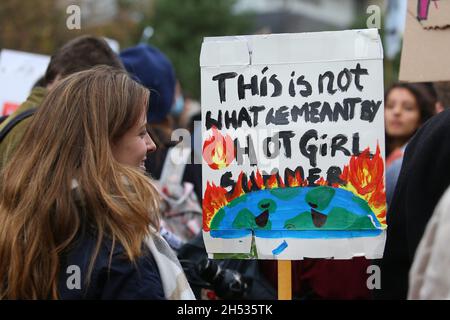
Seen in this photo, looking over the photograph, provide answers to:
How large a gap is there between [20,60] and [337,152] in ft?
11.0

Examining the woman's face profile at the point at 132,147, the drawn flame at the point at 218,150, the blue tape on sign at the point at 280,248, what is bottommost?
the blue tape on sign at the point at 280,248

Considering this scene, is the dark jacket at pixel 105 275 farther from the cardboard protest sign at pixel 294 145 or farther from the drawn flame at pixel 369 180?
the drawn flame at pixel 369 180

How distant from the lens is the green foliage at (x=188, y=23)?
20.8 meters

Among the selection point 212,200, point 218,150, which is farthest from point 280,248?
point 218,150

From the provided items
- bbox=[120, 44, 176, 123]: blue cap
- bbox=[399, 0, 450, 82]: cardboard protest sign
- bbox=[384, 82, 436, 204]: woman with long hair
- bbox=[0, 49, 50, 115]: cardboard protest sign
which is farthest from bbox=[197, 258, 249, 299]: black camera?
bbox=[0, 49, 50, 115]: cardboard protest sign

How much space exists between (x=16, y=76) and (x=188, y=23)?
16555 mm

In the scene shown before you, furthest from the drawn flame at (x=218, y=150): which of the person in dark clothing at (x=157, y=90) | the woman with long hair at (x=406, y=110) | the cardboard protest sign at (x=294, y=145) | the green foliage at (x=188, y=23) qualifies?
the green foliage at (x=188, y=23)

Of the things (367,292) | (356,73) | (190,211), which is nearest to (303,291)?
(367,292)

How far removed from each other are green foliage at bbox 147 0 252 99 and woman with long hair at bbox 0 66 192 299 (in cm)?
1849

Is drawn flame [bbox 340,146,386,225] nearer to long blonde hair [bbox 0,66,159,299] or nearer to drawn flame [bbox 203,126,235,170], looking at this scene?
drawn flame [bbox 203,126,235,170]

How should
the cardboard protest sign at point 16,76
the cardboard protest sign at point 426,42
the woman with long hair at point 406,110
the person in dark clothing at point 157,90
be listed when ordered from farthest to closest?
the cardboard protest sign at point 16,76
the woman with long hair at point 406,110
the person in dark clothing at point 157,90
the cardboard protest sign at point 426,42

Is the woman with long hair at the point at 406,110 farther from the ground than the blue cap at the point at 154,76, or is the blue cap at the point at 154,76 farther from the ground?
the blue cap at the point at 154,76

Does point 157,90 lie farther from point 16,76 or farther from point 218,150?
point 218,150
